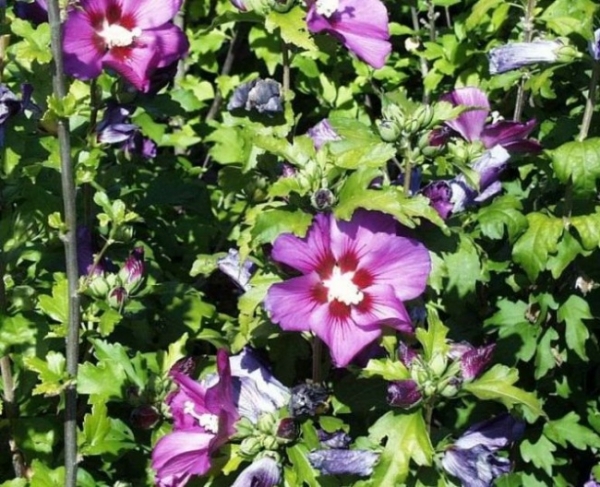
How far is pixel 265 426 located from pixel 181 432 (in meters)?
0.20

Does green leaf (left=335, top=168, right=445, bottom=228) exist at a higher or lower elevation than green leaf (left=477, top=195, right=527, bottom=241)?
higher

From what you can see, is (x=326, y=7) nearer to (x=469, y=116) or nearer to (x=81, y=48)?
(x=469, y=116)

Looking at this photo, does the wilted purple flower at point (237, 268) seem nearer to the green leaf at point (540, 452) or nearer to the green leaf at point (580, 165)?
the green leaf at point (580, 165)

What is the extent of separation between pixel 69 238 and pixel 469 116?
45.8 inches

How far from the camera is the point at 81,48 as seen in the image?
2303 millimetres

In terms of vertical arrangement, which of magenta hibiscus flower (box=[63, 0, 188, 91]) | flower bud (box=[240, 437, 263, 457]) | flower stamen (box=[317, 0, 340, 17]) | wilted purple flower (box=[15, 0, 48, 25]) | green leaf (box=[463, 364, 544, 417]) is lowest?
flower bud (box=[240, 437, 263, 457])

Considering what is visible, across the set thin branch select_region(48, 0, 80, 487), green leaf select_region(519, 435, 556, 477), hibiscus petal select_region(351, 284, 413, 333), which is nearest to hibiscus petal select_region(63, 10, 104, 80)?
thin branch select_region(48, 0, 80, 487)

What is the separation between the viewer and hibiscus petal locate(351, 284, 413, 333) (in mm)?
1928

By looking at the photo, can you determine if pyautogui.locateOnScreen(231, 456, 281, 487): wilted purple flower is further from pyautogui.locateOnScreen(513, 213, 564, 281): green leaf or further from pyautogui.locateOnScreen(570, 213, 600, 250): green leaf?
pyautogui.locateOnScreen(570, 213, 600, 250): green leaf

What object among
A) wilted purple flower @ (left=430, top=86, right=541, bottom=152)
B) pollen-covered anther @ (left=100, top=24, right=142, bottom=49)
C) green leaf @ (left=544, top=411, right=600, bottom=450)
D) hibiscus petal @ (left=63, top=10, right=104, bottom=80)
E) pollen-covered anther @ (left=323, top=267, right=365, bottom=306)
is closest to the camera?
pollen-covered anther @ (left=323, top=267, right=365, bottom=306)

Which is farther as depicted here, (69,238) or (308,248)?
(308,248)

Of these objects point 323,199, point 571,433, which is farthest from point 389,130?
point 571,433

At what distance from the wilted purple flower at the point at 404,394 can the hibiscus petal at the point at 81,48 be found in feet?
3.37

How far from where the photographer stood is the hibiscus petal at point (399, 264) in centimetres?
195
